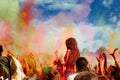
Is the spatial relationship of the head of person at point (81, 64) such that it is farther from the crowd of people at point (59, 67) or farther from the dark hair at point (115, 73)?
the dark hair at point (115, 73)

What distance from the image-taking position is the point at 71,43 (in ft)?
22.0

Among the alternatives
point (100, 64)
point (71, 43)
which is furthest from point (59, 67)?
point (100, 64)

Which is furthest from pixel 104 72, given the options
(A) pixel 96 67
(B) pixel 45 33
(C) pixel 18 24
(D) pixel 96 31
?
(C) pixel 18 24

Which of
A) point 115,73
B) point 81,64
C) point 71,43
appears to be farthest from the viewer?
point 71,43

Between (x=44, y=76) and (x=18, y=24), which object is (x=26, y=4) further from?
(x=44, y=76)

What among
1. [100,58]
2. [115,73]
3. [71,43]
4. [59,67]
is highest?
[71,43]

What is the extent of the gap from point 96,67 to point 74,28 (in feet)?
2.63

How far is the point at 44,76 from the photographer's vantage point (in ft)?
21.4

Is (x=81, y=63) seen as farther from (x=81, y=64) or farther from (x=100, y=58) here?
(x=100, y=58)

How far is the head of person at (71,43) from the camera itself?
6660mm

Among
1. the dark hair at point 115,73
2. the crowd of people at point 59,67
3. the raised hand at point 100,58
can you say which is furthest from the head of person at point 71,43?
the dark hair at point 115,73

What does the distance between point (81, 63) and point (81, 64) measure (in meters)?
0.10

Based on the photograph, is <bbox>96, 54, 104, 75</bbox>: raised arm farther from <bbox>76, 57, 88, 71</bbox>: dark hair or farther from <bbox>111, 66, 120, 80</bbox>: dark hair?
<bbox>76, 57, 88, 71</bbox>: dark hair

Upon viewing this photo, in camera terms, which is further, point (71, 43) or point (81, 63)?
point (71, 43)
